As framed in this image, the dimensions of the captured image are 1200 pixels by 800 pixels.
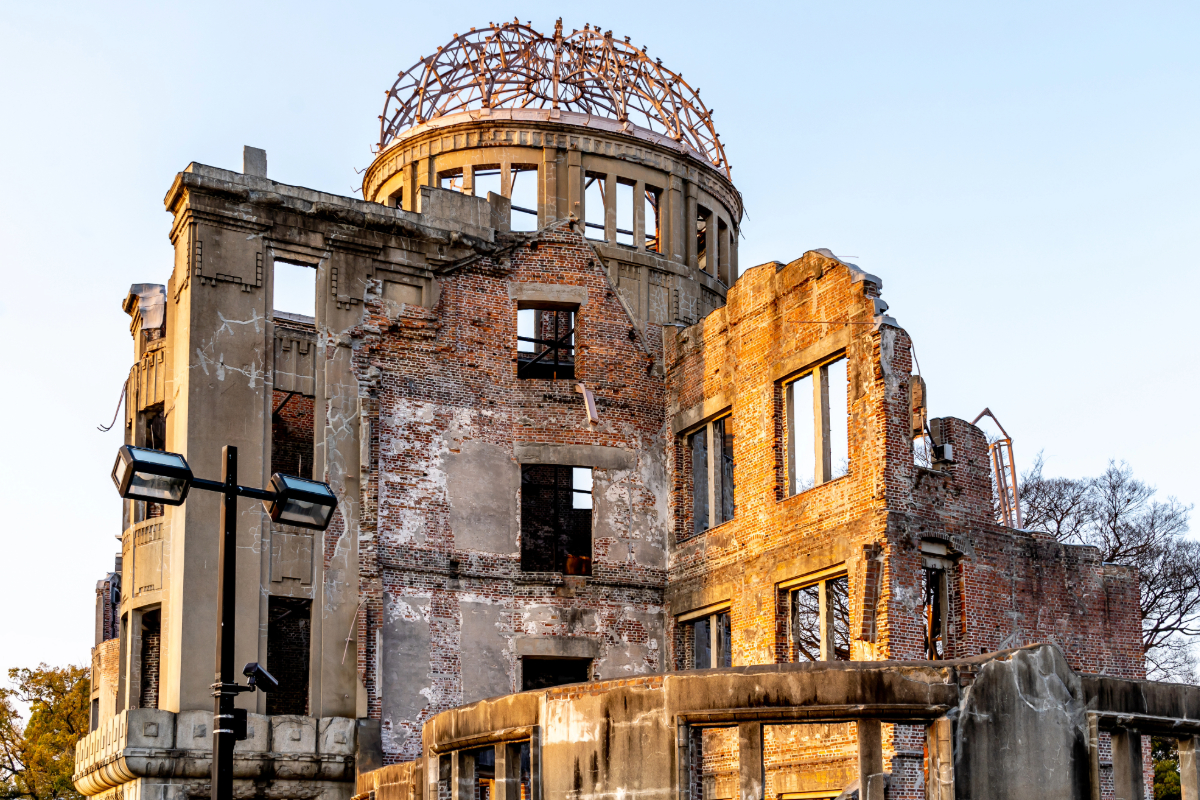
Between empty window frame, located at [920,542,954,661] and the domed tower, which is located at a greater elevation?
the domed tower

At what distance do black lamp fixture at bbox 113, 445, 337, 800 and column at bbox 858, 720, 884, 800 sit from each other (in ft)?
16.3

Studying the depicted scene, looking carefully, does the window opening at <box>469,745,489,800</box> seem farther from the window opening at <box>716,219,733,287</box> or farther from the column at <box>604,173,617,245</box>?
the window opening at <box>716,219,733,287</box>

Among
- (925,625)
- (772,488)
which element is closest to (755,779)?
(925,625)

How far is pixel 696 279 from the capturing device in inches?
1170

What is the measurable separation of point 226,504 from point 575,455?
13156 mm

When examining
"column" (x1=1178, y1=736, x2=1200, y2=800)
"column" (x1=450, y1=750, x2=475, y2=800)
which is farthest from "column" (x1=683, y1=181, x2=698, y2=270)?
"column" (x1=1178, y1=736, x2=1200, y2=800)

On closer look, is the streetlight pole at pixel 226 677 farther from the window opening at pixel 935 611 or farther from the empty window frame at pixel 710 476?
the empty window frame at pixel 710 476

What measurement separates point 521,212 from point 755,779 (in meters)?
18.4

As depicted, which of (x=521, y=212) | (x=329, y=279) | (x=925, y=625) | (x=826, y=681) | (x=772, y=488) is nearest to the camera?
(x=826, y=681)

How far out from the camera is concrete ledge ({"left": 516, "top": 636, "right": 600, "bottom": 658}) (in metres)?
23.2

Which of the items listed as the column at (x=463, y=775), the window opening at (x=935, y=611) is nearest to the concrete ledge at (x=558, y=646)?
the window opening at (x=935, y=611)

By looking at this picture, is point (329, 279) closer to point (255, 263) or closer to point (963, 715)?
point (255, 263)

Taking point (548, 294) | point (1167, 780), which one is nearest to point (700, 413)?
point (548, 294)

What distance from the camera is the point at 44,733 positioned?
140 feet
